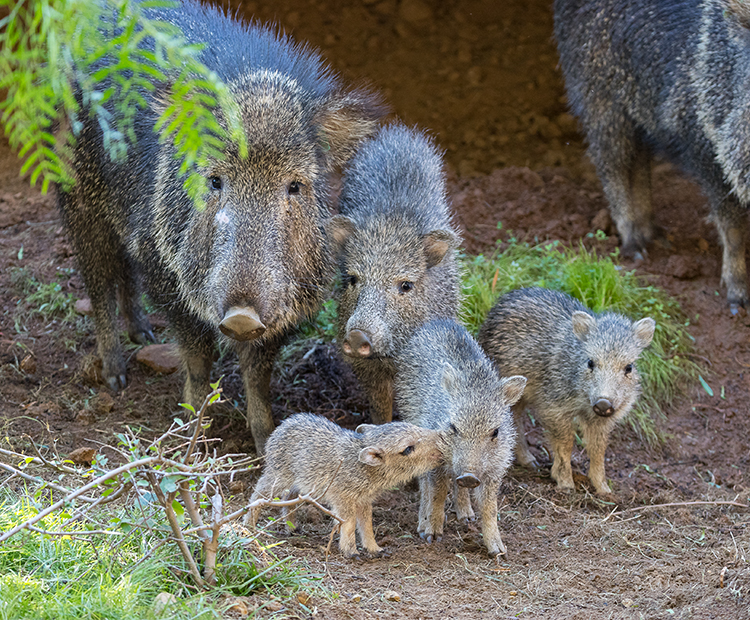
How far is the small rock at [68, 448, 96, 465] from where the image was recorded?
3975 mm

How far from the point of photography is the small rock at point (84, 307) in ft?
18.5

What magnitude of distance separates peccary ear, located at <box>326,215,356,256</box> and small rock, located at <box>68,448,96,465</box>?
1521mm

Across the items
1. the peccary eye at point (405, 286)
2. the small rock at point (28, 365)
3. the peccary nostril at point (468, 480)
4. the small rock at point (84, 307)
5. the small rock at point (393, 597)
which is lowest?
the small rock at point (393, 597)

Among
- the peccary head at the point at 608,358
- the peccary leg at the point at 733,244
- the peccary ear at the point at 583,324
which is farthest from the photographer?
the peccary leg at the point at 733,244

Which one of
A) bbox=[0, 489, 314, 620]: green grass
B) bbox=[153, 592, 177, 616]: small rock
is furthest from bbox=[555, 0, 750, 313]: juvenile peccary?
bbox=[153, 592, 177, 616]: small rock

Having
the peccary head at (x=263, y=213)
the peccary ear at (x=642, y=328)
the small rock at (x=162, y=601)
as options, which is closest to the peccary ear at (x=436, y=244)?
the peccary head at (x=263, y=213)

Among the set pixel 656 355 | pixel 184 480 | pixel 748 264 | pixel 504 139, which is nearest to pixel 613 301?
pixel 656 355

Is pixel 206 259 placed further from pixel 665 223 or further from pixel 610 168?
pixel 665 223

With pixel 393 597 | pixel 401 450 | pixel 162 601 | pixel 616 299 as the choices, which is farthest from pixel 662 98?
pixel 162 601

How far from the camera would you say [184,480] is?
2.61 meters

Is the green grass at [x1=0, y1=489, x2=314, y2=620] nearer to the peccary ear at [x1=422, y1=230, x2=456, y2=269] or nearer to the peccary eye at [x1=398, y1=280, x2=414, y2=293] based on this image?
the peccary eye at [x1=398, y1=280, x2=414, y2=293]

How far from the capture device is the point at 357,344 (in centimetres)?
384

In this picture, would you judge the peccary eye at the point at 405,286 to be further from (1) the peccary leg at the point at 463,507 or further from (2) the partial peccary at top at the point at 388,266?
(1) the peccary leg at the point at 463,507

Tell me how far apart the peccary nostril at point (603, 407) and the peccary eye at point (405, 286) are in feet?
3.40
